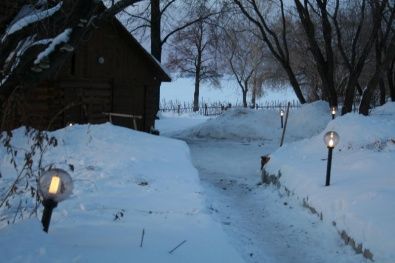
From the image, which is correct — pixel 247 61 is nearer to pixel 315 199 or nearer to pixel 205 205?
pixel 315 199

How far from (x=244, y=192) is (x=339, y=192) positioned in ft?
11.1

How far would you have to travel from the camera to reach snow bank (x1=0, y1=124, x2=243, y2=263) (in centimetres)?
431

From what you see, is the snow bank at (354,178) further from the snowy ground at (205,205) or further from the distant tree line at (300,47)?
the distant tree line at (300,47)

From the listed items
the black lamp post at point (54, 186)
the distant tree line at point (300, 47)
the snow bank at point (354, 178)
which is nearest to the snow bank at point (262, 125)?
the distant tree line at point (300, 47)

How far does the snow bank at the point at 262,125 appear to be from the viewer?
23.3 metres

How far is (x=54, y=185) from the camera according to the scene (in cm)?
423

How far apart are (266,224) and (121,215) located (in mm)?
3010

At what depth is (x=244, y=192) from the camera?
1122 centimetres

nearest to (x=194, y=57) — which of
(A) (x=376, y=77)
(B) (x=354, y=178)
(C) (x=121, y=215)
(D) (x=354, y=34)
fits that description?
(D) (x=354, y=34)

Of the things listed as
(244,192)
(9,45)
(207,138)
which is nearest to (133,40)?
(207,138)

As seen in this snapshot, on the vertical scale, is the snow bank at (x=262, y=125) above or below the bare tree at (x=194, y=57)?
below

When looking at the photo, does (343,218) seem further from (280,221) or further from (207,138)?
(207,138)

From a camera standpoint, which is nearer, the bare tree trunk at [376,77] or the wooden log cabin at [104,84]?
the wooden log cabin at [104,84]

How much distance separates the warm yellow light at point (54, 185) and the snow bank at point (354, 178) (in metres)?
3.60
